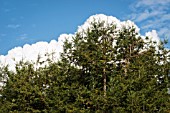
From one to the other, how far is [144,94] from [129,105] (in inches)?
107

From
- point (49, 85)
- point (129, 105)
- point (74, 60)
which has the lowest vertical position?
point (129, 105)

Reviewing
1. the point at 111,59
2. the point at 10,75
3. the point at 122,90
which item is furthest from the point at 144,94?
the point at 10,75

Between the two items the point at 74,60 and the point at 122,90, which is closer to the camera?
the point at 122,90

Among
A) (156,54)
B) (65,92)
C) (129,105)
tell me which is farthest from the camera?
(156,54)

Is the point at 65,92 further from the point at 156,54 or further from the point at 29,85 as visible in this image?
the point at 156,54

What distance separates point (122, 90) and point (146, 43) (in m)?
12.9

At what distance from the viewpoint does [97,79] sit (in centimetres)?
3925

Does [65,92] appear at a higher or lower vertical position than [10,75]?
lower

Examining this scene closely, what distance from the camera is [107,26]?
133 ft

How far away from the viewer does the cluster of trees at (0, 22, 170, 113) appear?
33.8m

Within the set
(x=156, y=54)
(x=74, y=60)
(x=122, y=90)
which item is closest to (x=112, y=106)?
(x=122, y=90)

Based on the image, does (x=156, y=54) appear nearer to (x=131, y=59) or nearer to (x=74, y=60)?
(x=131, y=59)

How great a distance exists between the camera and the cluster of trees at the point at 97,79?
33750 mm

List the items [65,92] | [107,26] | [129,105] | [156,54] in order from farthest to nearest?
[156,54] < [107,26] < [65,92] < [129,105]
